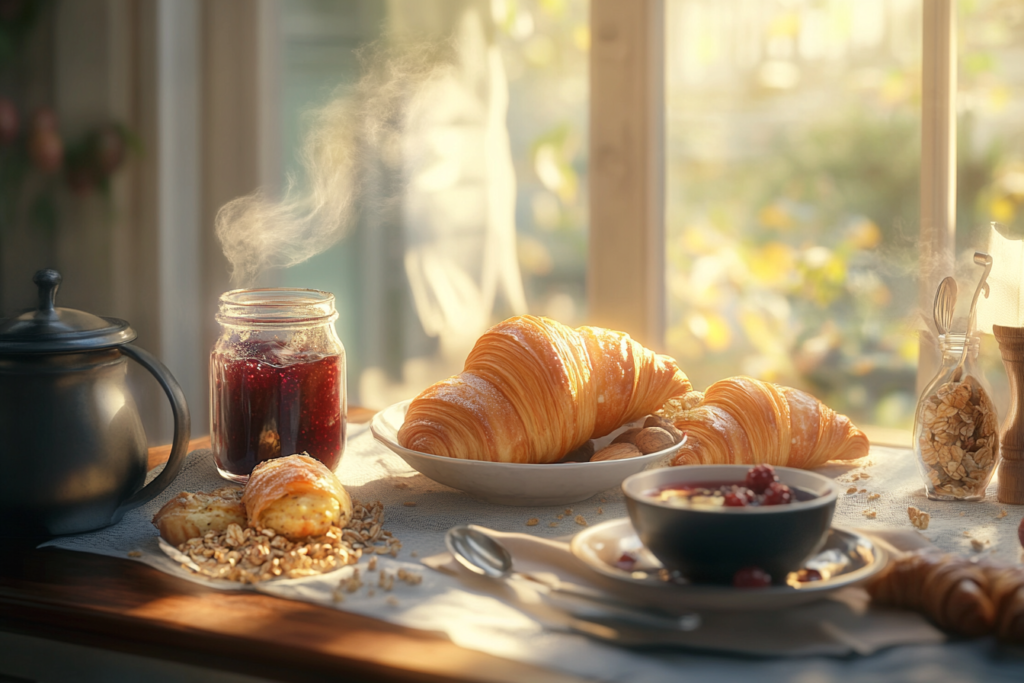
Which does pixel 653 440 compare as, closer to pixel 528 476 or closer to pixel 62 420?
pixel 528 476

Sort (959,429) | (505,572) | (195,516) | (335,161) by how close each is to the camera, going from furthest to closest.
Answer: (335,161)
(959,429)
(195,516)
(505,572)

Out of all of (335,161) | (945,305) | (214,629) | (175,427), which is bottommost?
(214,629)

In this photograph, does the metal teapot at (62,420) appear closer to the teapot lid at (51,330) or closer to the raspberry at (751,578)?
the teapot lid at (51,330)

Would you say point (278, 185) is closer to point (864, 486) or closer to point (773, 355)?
point (773, 355)

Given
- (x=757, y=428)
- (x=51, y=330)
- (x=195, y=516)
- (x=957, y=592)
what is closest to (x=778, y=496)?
(x=957, y=592)

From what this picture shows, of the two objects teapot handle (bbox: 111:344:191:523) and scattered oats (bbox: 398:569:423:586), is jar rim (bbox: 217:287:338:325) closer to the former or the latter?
teapot handle (bbox: 111:344:191:523)

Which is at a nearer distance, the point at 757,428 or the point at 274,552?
the point at 274,552
